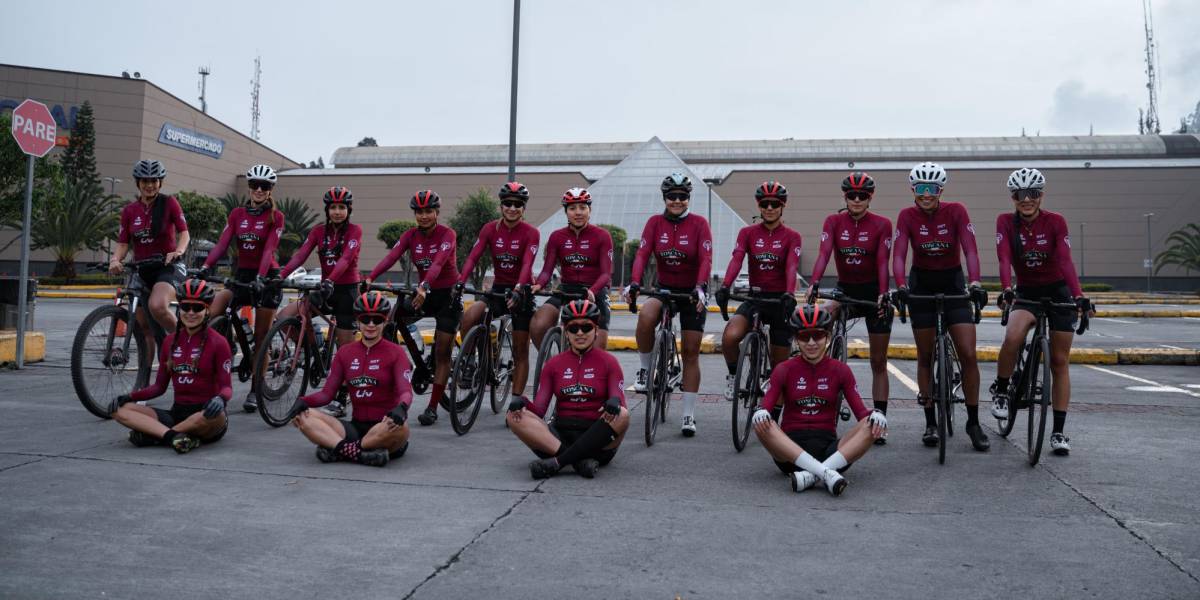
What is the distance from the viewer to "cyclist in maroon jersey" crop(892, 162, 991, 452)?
6.22 metres

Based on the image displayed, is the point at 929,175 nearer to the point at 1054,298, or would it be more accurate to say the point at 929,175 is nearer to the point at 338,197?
the point at 1054,298

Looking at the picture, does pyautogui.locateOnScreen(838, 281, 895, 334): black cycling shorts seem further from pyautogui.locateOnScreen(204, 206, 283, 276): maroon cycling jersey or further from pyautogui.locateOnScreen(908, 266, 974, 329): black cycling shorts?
pyautogui.locateOnScreen(204, 206, 283, 276): maroon cycling jersey

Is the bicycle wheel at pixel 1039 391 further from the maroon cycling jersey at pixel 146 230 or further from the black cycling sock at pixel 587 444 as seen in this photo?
the maroon cycling jersey at pixel 146 230

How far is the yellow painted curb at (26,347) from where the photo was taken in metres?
9.55

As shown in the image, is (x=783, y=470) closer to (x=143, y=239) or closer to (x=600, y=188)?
(x=143, y=239)

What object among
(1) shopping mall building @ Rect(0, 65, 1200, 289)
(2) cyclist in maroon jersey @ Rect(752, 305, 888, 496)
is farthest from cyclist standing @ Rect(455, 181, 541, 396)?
(1) shopping mall building @ Rect(0, 65, 1200, 289)

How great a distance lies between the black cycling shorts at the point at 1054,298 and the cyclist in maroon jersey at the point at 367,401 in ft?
14.2

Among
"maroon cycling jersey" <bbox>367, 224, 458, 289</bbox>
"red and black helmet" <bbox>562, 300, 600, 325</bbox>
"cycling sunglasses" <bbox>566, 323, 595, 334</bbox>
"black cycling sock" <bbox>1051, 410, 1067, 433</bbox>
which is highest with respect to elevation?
"maroon cycling jersey" <bbox>367, 224, 458, 289</bbox>

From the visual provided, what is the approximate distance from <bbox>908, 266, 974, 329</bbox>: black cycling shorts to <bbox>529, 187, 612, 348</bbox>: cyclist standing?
2334 millimetres

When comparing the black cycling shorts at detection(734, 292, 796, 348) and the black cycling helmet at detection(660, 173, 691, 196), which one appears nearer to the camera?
the black cycling shorts at detection(734, 292, 796, 348)

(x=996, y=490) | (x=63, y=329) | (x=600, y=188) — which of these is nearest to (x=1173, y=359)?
(x=996, y=490)

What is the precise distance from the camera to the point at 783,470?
518 centimetres

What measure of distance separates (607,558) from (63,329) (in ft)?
47.7

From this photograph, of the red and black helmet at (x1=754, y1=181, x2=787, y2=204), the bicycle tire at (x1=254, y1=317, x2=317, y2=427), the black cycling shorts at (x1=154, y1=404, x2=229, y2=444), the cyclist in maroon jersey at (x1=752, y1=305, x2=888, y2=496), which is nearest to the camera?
the cyclist in maroon jersey at (x1=752, y1=305, x2=888, y2=496)
